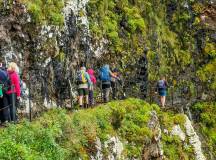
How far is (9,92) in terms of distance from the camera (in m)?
16.1

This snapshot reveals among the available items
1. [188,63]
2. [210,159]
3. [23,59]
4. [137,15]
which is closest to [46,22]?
[23,59]

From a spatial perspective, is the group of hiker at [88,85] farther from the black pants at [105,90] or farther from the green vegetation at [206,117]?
the green vegetation at [206,117]

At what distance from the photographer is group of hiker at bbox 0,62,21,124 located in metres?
16.0

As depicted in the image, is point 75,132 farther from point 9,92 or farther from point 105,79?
point 105,79

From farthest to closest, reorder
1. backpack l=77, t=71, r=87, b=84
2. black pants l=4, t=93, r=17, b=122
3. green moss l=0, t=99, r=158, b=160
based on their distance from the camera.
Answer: backpack l=77, t=71, r=87, b=84
black pants l=4, t=93, r=17, b=122
green moss l=0, t=99, r=158, b=160

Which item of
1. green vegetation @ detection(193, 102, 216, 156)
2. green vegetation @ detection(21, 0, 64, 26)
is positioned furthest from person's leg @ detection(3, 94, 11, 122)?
green vegetation @ detection(193, 102, 216, 156)

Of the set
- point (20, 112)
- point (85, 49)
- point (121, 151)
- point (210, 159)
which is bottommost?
point (210, 159)

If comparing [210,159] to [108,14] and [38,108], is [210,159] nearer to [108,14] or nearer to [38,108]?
[108,14]

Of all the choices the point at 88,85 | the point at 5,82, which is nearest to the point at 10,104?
the point at 5,82

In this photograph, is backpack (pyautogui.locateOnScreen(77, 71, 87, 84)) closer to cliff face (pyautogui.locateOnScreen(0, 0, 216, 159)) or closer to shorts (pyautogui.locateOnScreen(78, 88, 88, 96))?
shorts (pyautogui.locateOnScreen(78, 88, 88, 96))

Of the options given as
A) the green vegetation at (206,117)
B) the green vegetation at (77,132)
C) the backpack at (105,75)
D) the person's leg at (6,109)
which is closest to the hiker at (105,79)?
the backpack at (105,75)

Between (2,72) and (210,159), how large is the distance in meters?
19.7

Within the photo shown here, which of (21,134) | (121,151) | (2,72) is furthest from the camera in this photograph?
(121,151)

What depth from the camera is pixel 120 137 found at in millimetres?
19438
